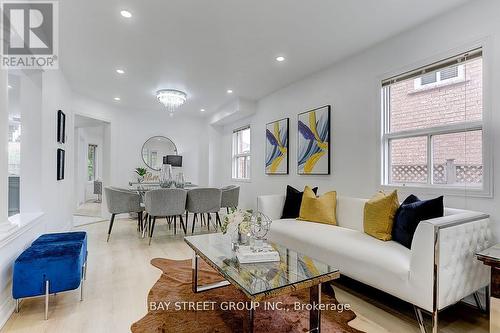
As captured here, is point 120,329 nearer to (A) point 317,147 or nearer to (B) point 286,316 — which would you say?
(B) point 286,316

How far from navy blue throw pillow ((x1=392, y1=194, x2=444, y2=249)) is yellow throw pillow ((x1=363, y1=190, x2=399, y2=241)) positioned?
50 millimetres

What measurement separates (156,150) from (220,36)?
4603 mm

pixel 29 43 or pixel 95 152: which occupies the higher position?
pixel 29 43

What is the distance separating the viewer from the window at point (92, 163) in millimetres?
9812

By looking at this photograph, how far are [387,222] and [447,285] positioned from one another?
2.20ft

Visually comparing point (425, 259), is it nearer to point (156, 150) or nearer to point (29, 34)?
point (29, 34)

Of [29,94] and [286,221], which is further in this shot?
[286,221]

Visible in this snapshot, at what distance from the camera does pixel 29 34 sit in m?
2.76

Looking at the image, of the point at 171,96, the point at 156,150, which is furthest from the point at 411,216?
the point at 156,150

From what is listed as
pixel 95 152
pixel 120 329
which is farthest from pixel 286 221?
pixel 95 152

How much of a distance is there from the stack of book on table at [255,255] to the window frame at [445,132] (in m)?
1.76

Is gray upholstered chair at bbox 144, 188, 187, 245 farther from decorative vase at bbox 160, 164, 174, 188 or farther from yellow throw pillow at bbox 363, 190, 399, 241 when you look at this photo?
yellow throw pillow at bbox 363, 190, 399, 241

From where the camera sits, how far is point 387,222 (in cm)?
240

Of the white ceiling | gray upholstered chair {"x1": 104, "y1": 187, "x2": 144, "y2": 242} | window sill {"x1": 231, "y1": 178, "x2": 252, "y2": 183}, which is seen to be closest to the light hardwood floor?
gray upholstered chair {"x1": 104, "y1": 187, "x2": 144, "y2": 242}
